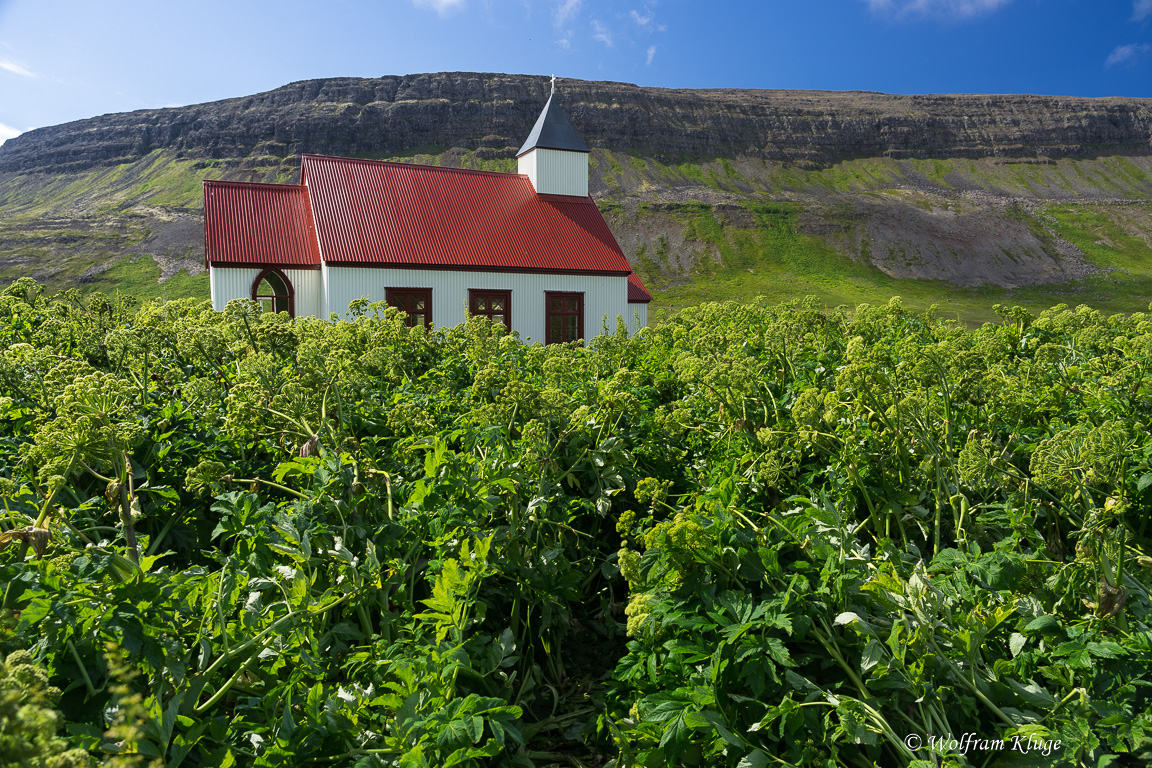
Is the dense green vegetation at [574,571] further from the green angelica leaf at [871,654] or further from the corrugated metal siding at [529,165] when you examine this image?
the corrugated metal siding at [529,165]

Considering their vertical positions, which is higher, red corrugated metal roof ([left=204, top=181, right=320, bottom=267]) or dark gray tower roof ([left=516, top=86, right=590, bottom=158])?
dark gray tower roof ([left=516, top=86, right=590, bottom=158])

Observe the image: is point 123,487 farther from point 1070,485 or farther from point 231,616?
point 1070,485

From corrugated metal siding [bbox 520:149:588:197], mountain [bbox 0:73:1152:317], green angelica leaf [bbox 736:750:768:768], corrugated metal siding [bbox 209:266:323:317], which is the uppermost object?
mountain [bbox 0:73:1152:317]

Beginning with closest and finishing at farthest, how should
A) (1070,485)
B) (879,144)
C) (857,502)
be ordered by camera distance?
(1070,485) → (857,502) → (879,144)

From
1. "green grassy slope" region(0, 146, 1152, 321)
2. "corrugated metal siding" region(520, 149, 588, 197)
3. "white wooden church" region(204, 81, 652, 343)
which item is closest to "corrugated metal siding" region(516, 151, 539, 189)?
"corrugated metal siding" region(520, 149, 588, 197)

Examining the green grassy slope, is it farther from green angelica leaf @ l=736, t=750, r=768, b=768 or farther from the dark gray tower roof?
green angelica leaf @ l=736, t=750, r=768, b=768

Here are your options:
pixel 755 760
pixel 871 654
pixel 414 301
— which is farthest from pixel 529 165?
pixel 755 760

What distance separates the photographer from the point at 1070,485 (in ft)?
11.0

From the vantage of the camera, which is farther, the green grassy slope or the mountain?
the mountain

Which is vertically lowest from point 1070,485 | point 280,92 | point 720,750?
point 720,750

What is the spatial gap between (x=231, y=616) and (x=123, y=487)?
730 mm

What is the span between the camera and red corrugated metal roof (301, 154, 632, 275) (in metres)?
26.8

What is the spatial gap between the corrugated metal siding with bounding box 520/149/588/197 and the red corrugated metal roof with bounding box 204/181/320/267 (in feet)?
34.6

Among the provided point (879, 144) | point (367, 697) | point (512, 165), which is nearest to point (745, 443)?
point (367, 697)
